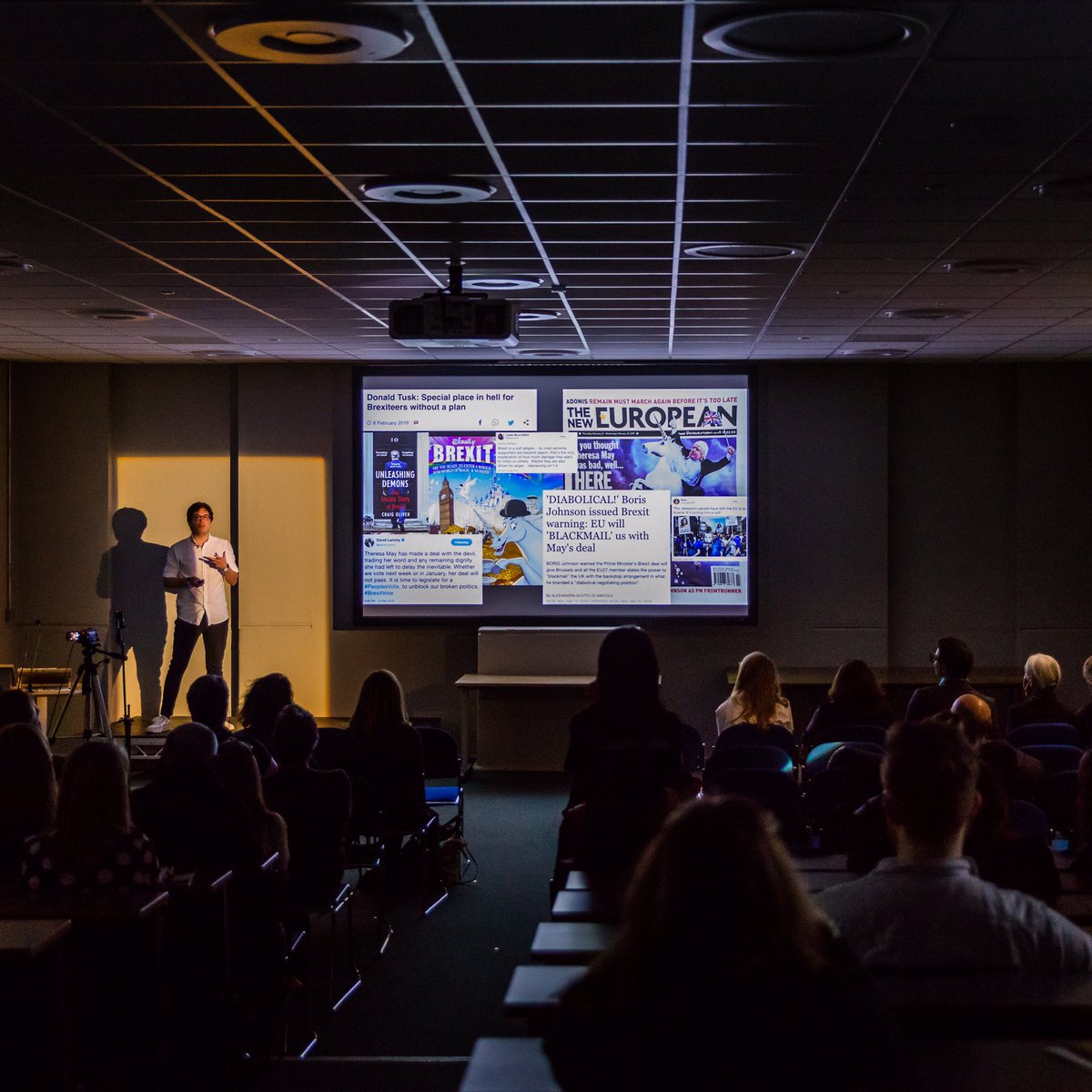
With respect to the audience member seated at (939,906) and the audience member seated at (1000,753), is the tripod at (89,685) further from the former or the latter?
the audience member seated at (939,906)

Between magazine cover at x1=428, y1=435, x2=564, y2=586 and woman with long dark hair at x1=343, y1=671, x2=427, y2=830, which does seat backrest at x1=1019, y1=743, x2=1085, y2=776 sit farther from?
magazine cover at x1=428, y1=435, x2=564, y2=586

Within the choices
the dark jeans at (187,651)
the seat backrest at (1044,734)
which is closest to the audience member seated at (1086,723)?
the seat backrest at (1044,734)

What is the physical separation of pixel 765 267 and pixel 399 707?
9.58 feet

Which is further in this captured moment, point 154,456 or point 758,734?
point 154,456

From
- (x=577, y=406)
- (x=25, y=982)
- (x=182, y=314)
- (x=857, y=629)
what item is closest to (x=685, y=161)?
(x=25, y=982)

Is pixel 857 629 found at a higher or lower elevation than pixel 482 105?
lower

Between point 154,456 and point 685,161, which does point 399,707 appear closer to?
point 685,161

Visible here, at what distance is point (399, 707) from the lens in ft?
20.5

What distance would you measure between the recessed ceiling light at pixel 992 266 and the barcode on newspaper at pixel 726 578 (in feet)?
15.4

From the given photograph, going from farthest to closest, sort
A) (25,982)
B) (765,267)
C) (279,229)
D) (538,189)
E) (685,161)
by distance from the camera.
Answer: (765,267) → (279,229) → (538,189) → (685,161) → (25,982)

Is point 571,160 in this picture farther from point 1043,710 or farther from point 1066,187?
point 1043,710

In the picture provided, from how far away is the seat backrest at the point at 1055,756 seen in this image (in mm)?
5730

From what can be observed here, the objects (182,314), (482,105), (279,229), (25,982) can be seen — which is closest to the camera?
(25,982)

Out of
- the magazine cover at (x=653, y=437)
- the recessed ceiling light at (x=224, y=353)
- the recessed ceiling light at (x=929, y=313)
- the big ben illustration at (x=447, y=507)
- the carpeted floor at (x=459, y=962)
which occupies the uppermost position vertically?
the recessed ceiling light at (x=224, y=353)
